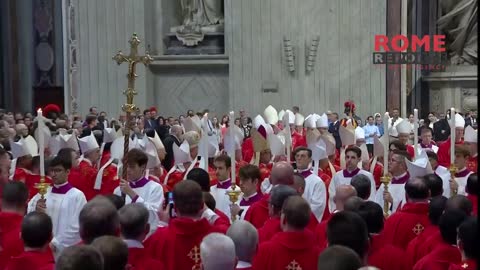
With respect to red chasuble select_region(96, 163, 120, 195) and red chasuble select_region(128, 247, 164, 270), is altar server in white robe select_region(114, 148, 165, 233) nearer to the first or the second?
red chasuble select_region(96, 163, 120, 195)

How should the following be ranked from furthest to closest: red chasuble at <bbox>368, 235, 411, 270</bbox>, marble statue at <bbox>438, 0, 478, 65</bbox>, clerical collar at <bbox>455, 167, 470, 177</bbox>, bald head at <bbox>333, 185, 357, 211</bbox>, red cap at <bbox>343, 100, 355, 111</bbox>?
1. marble statue at <bbox>438, 0, 478, 65</bbox>
2. red cap at <bbox>343, 100, 355, 111</bbox>
3. clerical collar at <bbox>455, 167, 470, 177</bbox>
4. bald head at <bbox>333, 185, 357, 211</bbox>
5. red chasuble at <bbox>368, 235, 411, 270</bbox>

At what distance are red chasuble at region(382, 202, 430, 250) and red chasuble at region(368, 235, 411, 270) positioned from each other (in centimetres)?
97

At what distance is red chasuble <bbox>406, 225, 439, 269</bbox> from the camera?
5922mm

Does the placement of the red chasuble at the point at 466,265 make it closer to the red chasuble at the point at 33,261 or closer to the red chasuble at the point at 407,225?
the red chasuble at the point at 407,225

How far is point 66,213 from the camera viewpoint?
7.77m

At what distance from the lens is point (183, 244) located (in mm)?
5836

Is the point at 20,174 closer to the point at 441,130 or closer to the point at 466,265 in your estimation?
the point at 466,265

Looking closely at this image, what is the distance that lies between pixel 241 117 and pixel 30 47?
30.1 ft

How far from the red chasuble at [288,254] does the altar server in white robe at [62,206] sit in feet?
8.64

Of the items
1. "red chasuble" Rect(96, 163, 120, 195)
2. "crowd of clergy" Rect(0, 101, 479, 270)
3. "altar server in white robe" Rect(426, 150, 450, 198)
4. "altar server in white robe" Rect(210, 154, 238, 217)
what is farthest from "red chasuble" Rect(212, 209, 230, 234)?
"altar server in white robe" Rect(426, 150, 450, 198)

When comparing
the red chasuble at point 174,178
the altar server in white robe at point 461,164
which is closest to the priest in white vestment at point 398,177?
the altar server in white robe at point 461,164

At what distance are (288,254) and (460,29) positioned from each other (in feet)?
62.7

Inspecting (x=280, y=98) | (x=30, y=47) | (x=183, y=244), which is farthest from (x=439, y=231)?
(x=30, y=47)

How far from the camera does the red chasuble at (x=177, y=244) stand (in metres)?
5.79
